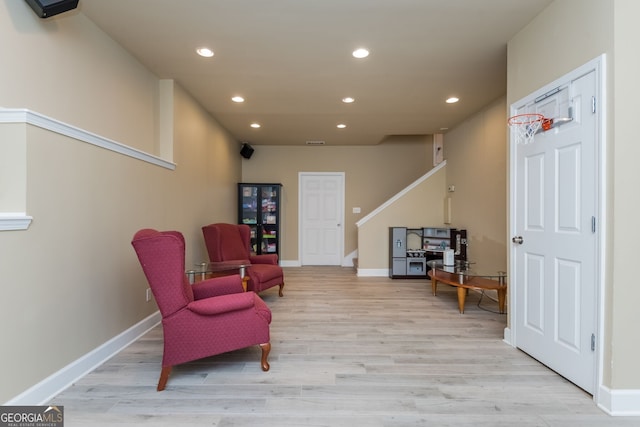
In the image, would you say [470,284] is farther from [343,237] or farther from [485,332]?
[343,237]

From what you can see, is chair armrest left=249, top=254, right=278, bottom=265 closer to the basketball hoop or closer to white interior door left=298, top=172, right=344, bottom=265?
white interior door left=298, top=172, right=344, bottom=265

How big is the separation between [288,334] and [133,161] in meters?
2.12

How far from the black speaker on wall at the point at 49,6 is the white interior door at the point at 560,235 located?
327 cm

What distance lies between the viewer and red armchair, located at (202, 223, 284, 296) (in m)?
3.69

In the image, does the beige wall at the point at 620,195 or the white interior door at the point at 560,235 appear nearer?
the beige wall at the point at 620,195

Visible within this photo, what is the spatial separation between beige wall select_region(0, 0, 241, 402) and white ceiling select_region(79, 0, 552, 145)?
42 cm

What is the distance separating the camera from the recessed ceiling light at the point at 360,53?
2715 millimetres

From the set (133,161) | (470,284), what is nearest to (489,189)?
(470,284)

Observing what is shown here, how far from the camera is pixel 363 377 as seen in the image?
2.08 meters

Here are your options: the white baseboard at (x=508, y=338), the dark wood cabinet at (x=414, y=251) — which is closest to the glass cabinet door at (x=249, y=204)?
the dark wood cabinet at (x=414, y=251)

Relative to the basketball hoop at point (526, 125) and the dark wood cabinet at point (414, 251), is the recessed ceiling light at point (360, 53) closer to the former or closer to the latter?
the basketball hoop at point (526, 125)

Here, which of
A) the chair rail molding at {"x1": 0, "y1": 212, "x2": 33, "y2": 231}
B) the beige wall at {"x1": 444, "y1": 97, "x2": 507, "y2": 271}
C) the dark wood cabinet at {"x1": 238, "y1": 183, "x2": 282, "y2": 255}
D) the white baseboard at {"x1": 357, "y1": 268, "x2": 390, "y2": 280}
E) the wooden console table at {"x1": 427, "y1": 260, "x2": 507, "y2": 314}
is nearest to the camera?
the chair rail molding at {"x1": 0, "y1": 212, "x2": 33, "y2": 231}

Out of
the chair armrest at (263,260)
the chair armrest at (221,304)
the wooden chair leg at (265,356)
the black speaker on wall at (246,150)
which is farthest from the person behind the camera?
the black speaker on wall at (246,150)

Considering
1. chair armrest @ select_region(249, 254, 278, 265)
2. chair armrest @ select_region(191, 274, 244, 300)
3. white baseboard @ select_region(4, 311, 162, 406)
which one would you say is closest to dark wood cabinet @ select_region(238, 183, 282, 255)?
chair armrest @ select_region(249, 254, 278, 265)
